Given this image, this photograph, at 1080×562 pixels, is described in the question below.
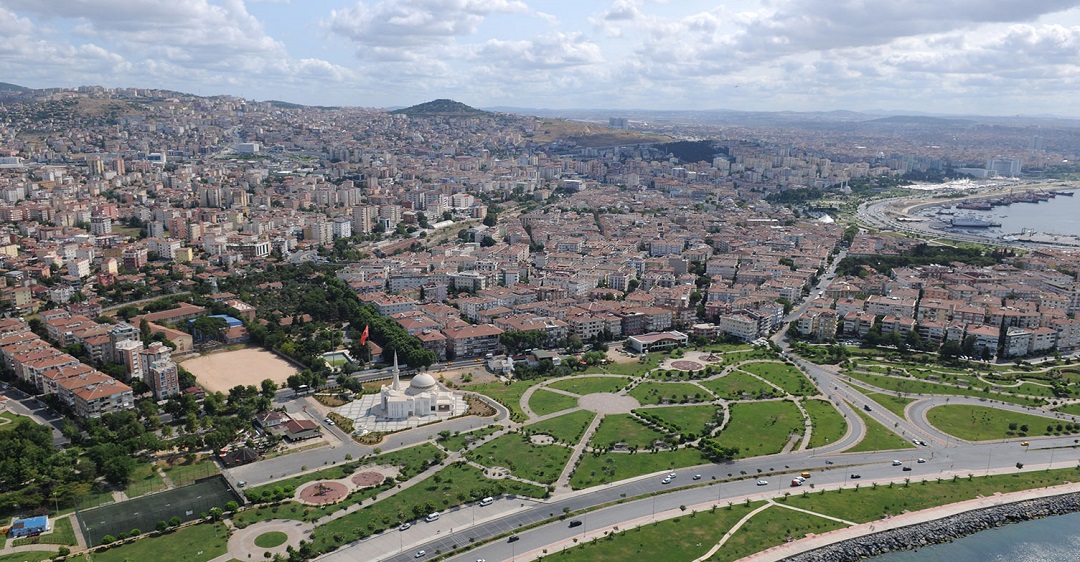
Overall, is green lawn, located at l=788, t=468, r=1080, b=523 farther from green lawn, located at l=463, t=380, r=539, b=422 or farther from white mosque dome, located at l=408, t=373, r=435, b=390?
white mosque dome, located at l=408, t=373, r=435, b=390

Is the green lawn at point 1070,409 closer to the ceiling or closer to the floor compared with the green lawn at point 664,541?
closer to the ceiling

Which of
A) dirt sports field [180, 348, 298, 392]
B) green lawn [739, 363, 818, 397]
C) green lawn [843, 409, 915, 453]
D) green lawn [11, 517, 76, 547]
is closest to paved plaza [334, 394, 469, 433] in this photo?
dirt sports field [180, 348, 298, 392]

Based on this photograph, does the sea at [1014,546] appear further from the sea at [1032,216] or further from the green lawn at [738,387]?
the sea at [1032,216]

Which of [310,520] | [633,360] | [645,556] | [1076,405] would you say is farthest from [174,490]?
[1076,405]

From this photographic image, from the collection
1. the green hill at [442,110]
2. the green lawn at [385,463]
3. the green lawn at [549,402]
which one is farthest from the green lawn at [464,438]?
the green hill at [442,110]

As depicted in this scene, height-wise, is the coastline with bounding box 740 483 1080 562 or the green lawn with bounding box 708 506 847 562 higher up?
the green lawn with bounding box 708 506 847 562
